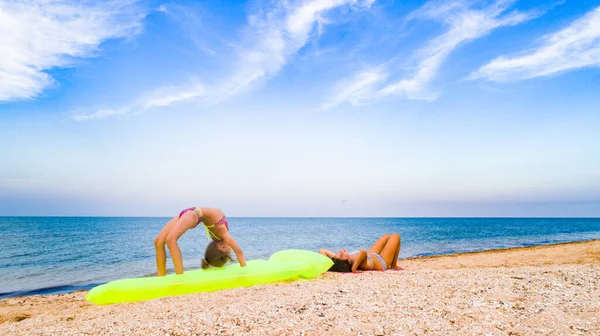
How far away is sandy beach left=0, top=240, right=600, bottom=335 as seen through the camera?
3.41 metres

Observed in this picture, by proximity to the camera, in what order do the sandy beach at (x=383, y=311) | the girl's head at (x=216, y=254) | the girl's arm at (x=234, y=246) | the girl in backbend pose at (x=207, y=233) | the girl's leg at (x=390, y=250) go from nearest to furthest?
the sandy beach at (x=383, y=311) → the girl in backbend pose at (x=207, y=233) → the girl's arm at (x=234, y=246) → the girl's head at (x=216, y=254) → the girl's leg at (x=390, y=250)

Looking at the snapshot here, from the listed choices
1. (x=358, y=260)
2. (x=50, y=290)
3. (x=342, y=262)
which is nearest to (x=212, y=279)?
(x=342, y=262)

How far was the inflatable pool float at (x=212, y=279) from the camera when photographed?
6.00 meters

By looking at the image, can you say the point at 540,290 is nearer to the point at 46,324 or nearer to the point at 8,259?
the point at 46,324

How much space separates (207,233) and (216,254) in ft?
1.62

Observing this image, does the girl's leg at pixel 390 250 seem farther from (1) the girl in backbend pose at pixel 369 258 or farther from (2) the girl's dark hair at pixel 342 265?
(2) the girl's dark hair at pixel 342 265

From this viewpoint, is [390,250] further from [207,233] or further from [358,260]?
[207,233]

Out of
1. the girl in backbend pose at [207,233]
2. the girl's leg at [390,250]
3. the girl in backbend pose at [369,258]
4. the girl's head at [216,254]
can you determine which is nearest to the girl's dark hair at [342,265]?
the girl in backbend pose at [369,258]

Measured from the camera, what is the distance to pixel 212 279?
6.43 metres

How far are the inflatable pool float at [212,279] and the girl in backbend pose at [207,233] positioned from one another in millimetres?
241

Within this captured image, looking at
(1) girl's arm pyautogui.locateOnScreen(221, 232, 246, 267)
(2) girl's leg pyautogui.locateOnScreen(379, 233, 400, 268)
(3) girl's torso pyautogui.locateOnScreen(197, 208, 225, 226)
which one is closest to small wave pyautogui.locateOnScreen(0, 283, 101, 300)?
(3) girl's torso pyautogui.locateOnScreen(197, 208, 225, 226)

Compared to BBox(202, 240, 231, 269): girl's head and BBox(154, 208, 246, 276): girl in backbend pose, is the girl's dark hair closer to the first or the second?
BBox(154, 208, 246, 276): girl in backbend pose

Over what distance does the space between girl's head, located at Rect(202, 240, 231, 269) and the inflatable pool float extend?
0.76 ft

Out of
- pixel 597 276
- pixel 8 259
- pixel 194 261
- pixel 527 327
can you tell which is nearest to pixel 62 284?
pixel 194 261
